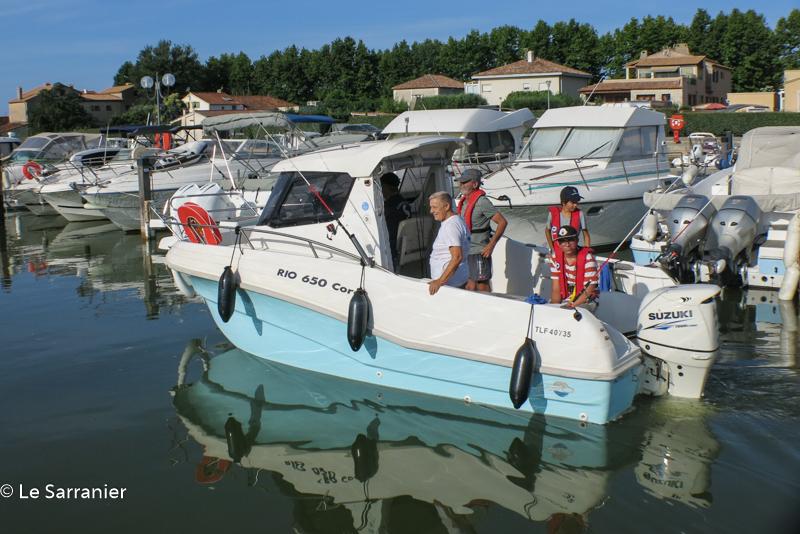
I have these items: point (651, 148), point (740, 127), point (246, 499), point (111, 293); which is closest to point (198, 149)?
point (111, 293)

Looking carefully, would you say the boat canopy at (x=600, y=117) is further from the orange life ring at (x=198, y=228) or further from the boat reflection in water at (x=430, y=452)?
the boat reflection in water at (x=430, y=452)

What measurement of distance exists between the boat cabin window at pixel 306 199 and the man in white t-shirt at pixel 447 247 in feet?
3.50

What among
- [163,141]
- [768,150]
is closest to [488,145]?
[768,150]

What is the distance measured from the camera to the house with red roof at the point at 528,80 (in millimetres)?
60312

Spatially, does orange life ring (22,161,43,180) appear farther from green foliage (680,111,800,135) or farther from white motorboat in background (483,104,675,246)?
green foliage (680,111,800,135)

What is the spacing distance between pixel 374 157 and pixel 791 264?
6840mm

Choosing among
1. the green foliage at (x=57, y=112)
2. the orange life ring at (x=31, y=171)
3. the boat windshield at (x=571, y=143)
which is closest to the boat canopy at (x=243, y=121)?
the boat windshield at (x=571, y=143)

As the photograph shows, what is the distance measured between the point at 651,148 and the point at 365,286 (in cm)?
1090

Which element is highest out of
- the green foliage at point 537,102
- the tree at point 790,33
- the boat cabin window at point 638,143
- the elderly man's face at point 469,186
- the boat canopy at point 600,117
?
the tree at point 790,33

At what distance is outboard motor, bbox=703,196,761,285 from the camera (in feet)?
36.0

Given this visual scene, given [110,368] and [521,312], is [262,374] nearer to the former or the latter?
[110,368]

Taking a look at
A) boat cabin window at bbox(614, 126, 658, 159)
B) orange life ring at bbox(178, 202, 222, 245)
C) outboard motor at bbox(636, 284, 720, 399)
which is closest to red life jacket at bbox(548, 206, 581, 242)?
outboard motor at bbox(636, 284, 720, 399)

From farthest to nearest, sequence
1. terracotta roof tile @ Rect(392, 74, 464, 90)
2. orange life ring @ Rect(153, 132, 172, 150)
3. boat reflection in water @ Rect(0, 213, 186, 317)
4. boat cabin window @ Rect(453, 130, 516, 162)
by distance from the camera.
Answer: terracotta roof tile @ Rect(392, 74, 464, 90) → orange life ring @ Rect(153, 132, 172, 150) → boat cabin window @ Rect(453, 130, 516, 162) → boat reflection in water @ Rect(0, 213, 186, 317)

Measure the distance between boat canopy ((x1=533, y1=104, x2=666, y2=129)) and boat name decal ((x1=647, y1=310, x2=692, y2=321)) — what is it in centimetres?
928
